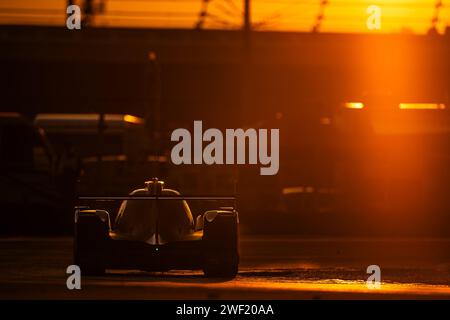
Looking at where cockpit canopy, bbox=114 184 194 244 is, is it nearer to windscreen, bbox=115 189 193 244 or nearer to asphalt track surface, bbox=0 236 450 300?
windscreen, bbox=115 189 193 244

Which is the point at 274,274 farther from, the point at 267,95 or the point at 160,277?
the point at 267,95

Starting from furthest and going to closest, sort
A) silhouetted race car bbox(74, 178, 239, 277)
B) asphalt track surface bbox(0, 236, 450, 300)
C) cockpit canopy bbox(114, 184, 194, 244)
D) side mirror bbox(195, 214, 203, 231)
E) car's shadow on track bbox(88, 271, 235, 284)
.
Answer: side mirror bbox(195, 214, 203, 231)
cockpit canopy bbox(114, 184, 194, 244)
silhouetted race car bbox(74, 178, 239, 277)
car's shadow on track bbox(88, 271, 235, 284)
asphalt track surface bbox(0, 236, 450, 300)

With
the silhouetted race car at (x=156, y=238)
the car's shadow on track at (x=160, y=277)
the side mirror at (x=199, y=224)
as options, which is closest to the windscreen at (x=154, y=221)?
the silhouetted race car at (x=156, y=238)

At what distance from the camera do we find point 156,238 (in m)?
15.8

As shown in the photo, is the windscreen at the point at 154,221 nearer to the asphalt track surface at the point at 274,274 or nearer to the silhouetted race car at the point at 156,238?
the silhouetted race car at the point at 156,238

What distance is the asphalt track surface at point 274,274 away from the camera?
1245 cm

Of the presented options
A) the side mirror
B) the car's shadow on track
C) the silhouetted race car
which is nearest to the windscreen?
the silhouetted race car

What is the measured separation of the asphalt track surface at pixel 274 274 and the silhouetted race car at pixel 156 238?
0.81 ft

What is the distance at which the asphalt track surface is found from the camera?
1245 cm

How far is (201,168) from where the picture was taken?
1527 inches

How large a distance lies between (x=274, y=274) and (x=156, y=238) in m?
3.06

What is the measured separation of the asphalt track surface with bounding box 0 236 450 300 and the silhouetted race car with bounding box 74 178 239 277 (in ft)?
0.81

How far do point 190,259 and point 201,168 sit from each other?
23.0 m
